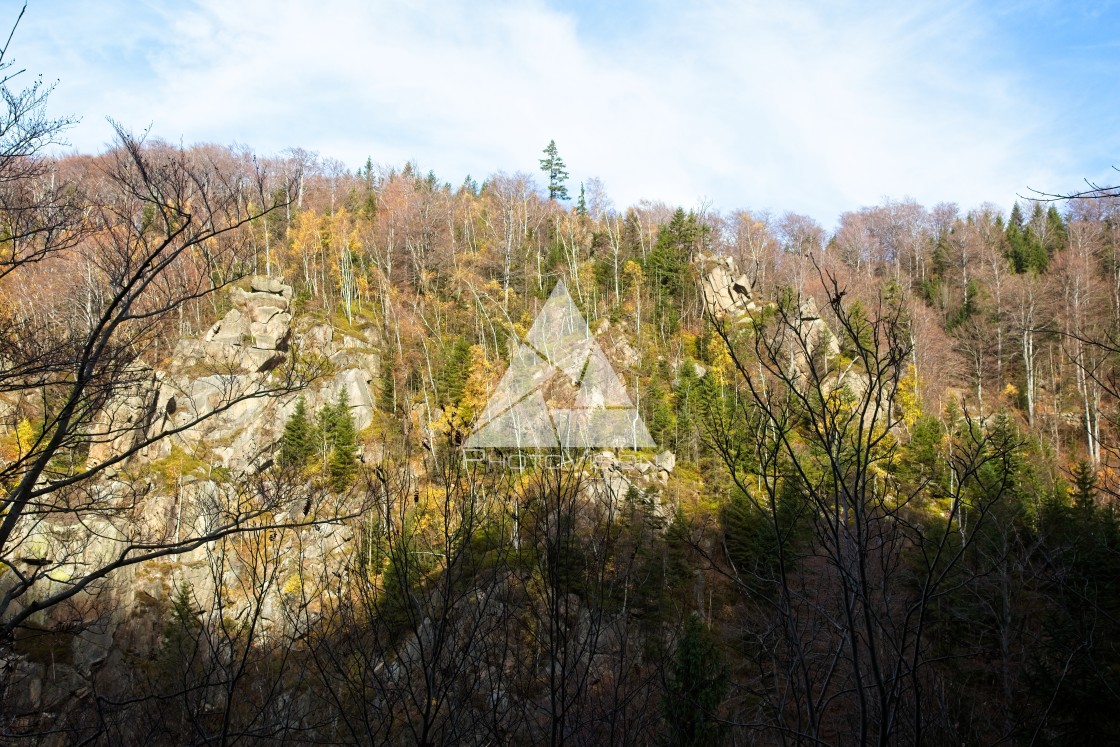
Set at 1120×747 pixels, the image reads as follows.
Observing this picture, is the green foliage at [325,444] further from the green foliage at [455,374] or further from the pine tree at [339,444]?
the green foliage at [455,374]

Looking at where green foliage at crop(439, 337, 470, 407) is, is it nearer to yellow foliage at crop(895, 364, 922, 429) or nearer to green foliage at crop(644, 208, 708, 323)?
green foliage at crop(644, 208, 708, 323)

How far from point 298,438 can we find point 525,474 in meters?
13.6

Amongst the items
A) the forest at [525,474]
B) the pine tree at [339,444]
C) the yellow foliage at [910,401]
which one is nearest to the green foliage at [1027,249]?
the forest at [525,474]

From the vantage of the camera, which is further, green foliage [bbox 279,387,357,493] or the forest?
green foliage [bbox 279,387,357,493]

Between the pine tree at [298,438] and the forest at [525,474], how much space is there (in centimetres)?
16

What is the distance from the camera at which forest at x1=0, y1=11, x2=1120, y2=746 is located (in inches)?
144

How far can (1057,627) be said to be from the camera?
1048 centimetres

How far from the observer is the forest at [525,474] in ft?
12.0

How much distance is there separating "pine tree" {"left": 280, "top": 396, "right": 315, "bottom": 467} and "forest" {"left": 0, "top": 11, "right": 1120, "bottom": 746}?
16 cm

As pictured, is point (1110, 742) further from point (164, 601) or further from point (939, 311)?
point (939, 311)

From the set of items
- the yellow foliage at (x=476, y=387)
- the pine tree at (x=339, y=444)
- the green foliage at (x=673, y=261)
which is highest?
the green foliage at (x=673, y=261)

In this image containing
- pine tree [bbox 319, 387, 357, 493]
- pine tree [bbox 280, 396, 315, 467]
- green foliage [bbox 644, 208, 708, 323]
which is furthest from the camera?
green foliage [bbox 644, 208, 708, 323]

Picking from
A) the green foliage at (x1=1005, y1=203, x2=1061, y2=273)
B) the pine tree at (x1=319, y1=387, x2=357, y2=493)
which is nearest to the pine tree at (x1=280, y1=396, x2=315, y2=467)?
the pine tree at (x1=319, y1=387, x2=357, y2=493)

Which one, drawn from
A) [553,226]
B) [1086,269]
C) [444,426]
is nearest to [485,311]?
[444,426]
